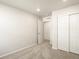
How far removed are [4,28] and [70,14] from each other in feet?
10.9

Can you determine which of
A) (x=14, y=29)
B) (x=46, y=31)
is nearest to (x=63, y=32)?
(x=46, y=31)

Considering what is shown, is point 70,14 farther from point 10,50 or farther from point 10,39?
point 10,50

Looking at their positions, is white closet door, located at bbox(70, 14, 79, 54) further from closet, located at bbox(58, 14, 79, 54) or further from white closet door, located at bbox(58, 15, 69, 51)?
white closet door, located at bbox(58, 15, 69, 51)

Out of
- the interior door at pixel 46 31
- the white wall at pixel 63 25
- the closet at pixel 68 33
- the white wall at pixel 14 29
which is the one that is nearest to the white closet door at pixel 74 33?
the closet at pixel 68 33

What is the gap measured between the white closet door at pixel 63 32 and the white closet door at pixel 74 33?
0.19 m

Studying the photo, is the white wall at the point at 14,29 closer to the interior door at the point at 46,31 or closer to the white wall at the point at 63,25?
the white wall at the point at 63,25

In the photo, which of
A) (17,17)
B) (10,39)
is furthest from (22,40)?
(17,17)

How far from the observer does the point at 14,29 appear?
2.95 meters

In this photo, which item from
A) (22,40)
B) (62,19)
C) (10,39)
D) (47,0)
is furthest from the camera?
(22,40)

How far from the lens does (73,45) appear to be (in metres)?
2.85

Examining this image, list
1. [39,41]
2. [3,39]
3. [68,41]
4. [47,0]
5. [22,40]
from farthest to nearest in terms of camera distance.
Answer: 1. [39,41]
2. [22,40]
3. [68,41]
4. [3,39]
5. [47,0]

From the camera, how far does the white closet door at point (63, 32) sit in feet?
9.96

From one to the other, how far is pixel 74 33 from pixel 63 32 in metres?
0.53

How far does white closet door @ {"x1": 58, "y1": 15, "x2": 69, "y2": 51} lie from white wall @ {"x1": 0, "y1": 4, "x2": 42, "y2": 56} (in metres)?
1.88
